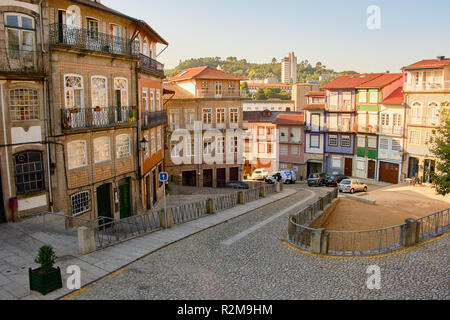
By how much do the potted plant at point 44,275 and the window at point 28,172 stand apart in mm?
7085

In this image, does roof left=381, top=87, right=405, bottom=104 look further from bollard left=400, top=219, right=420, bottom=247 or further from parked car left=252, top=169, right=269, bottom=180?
bollard left=400, top=219, right=420, bottom=247

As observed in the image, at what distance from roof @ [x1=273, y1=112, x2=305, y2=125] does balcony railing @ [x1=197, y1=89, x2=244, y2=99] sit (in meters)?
11.0

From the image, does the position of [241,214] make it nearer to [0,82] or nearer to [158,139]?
[158,139]

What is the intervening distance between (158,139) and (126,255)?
17.1 meters

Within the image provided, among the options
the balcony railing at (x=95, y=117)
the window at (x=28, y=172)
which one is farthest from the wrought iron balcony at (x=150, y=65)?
the window at (x=28, y=172)

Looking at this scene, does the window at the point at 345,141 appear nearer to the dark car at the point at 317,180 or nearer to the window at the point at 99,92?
the dark car at the point at 317,180

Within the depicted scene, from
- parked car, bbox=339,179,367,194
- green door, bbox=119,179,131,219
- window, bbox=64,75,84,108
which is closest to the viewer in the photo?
window, bbox=64,75,84,108

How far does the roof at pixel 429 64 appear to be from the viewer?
3880 cm

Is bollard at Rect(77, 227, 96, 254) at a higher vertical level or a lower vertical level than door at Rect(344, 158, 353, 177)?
higher

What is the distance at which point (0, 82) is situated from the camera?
52.1 ft

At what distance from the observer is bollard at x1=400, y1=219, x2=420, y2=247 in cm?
1502

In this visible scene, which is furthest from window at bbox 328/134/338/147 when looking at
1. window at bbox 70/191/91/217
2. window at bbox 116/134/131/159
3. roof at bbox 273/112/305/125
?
window at bbox 70/191/91/217
